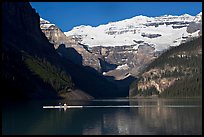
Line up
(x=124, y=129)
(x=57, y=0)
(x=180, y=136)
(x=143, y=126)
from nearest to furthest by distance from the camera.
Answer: (x=57, y=0) → (x=180, y=136) → (x=124, y=129) → (x=143, y=126)

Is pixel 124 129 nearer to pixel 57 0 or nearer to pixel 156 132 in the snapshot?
pixel 156 132

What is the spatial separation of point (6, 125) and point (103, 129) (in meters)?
20.1

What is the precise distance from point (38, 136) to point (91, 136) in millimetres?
7846

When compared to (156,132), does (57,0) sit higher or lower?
higher

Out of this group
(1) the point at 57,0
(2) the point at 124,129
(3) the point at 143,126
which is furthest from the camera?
(3) the point at 143,126

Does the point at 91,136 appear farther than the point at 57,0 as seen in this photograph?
Yes

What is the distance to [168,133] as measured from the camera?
248 ft

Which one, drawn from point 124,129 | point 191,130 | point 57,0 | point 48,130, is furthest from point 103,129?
point 57,0

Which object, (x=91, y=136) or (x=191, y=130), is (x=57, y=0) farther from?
(x=191, y=130)

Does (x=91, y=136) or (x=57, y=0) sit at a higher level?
(x=57, y=0)

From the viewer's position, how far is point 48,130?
84.3 m

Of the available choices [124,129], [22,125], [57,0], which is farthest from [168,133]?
[57,0]

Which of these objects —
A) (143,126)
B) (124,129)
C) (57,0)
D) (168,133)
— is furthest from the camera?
(143,126)

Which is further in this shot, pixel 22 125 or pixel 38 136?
pixel 22 125
